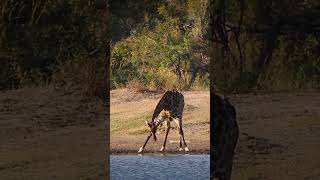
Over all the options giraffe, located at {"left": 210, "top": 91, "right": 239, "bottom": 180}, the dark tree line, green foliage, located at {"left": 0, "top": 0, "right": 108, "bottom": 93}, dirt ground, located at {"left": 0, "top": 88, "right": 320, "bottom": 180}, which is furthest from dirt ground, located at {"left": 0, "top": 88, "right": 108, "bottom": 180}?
the dark tree line

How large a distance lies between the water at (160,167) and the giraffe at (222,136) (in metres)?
3.26

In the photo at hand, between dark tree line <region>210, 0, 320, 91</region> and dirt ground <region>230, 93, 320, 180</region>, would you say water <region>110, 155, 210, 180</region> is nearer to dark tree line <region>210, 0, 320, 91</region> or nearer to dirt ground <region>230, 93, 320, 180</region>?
dirt ground <region>230, 93, 320, 180</region>

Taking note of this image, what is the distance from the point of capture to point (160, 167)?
9.91 m

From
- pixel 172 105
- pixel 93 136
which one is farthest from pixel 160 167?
pixel 93 136

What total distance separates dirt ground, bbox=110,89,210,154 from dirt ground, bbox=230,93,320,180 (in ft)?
26.6

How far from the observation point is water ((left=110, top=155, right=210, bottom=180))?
864cm

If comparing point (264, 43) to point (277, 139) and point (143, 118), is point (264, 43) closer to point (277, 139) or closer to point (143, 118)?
point (277, 139)

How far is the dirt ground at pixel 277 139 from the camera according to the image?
5219mm

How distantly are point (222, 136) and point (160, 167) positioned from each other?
4.87 m

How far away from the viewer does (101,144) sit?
5.20m

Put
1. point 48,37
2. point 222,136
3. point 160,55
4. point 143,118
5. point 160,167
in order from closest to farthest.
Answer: point 222,136 < point 48,37 < point 160,167 < point 160,55 < point 143,118

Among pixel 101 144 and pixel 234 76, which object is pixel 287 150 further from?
pixel 101 144

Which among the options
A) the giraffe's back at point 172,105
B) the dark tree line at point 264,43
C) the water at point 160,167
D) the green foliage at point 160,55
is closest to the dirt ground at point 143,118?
the green foliage at point 160,55

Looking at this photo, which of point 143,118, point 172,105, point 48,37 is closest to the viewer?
point 48,37
